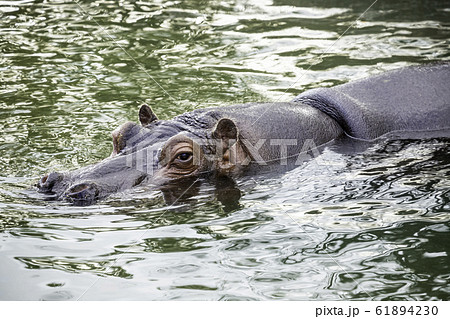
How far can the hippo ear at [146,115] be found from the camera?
7.52 metres

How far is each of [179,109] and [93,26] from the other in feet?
15.0

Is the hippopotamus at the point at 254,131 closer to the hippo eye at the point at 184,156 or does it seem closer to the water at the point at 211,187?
the hippo eye at the point at 184,156

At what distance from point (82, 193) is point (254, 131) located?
2031 millimetres

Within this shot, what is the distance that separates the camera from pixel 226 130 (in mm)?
7125

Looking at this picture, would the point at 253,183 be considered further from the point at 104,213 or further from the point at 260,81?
the point at 260,81

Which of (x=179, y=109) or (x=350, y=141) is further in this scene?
(x=179, y=109)

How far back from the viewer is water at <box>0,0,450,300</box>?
5.20 metres

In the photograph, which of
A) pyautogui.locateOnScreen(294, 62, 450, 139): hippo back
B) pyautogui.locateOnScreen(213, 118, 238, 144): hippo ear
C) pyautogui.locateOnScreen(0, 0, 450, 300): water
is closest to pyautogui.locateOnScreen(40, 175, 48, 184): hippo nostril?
pyautogui.locateOnScreen(0, 0, 450, 300): water

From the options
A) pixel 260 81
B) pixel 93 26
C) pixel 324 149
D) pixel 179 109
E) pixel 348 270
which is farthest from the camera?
pixel 93 26

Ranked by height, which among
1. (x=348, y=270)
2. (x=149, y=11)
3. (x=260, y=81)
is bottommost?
(x=348, y=270)

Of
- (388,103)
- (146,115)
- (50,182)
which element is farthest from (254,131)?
(50,182)

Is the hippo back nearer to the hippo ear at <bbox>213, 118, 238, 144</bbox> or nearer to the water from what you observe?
the water

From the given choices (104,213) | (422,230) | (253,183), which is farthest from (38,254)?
(422,230)
